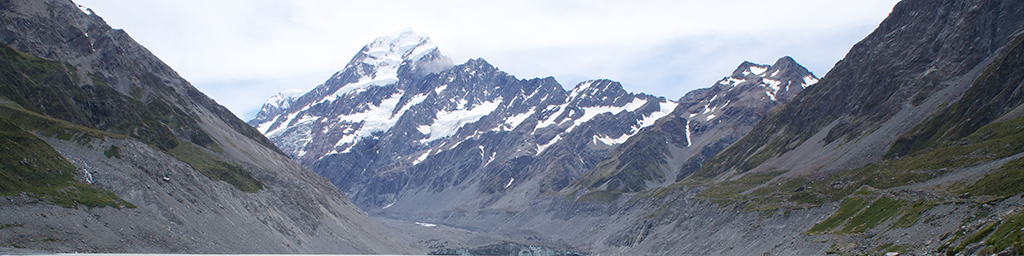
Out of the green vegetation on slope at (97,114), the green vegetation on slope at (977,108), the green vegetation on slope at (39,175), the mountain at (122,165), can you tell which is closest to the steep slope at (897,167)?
the green vegetation on slope at (977,108)

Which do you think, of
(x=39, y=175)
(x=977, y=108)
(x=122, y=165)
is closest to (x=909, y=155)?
(x=977, y=108)

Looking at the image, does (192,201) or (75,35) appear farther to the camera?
(75,35)

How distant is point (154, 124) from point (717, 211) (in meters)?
139

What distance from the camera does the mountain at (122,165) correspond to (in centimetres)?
7800

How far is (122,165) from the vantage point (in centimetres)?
9831

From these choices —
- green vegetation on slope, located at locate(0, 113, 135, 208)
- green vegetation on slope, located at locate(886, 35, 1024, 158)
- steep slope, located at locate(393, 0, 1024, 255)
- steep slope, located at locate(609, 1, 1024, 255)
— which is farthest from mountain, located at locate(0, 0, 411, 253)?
green vegetation on slope, located at locate(886, 35, 1024, 158)

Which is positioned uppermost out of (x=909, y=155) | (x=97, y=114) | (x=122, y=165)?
(x=97, y=114)

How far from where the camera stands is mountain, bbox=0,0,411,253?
78000 millimetres

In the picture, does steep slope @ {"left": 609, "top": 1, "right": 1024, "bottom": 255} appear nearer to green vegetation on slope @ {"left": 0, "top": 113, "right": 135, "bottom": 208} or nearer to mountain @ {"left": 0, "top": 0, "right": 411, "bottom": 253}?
mountain @ {"left": 0, "top": 0, "right": 411, "bottom": 253}

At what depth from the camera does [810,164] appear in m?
150

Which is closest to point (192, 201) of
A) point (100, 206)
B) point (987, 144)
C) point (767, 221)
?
point (100, 206)

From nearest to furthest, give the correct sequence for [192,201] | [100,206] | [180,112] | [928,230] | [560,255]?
1. [928,230]
2. [100,206]
3. [192,201]
4. [180,112]
5. [560,255]

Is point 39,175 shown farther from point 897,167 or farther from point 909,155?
point 909,155

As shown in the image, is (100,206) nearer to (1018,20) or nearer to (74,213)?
A: (74,213)
